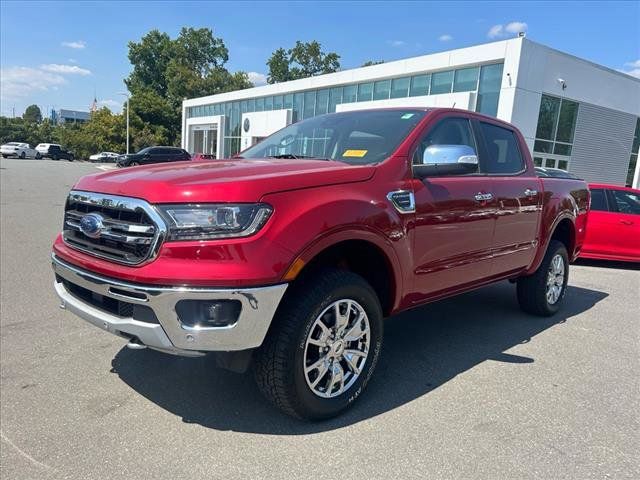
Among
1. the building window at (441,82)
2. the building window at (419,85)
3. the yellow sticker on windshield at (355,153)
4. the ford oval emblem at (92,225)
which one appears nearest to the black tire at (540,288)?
the yellow sticker on windshield at (355,153)

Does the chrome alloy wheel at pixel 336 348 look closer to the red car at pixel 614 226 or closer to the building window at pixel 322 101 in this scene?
the red car at pixel 614 226

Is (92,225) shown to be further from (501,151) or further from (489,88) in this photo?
(489,88)

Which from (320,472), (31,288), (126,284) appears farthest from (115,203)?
(31,288)

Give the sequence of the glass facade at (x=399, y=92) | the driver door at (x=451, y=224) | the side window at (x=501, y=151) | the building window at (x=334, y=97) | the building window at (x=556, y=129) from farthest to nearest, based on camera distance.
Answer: the building window at (x=334, y=97) < the building window at (x=556, y=129) < the glass facade at (x=399, y=92) < the side window at (x=501, y=151) < the driver door at (x=451, y=224)

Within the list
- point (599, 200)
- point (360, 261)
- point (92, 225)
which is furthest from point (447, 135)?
point (599, 200)

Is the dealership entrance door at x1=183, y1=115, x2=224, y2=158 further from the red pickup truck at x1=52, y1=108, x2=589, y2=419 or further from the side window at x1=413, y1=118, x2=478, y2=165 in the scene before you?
the red pickup truck at x1=52, y1=108, x2=589, y2=419

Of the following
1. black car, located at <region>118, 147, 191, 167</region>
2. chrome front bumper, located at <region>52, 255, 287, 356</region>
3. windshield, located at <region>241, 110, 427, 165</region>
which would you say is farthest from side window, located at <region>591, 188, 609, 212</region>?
black car, located at <region>118, 147, 191, 167</region>

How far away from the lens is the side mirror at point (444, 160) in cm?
334

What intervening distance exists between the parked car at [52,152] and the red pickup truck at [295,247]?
62.1m

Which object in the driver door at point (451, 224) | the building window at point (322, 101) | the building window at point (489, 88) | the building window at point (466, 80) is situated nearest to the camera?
the driver door at point (451, 224)

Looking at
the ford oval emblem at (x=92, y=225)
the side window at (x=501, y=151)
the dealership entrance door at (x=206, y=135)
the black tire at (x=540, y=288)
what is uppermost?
the dealership entrance door at (x=206, y=135)

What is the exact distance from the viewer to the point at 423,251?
3.47m

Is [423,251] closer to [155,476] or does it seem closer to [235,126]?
[155,476]

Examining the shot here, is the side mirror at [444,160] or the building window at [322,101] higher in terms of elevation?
the building window at [322,101]
